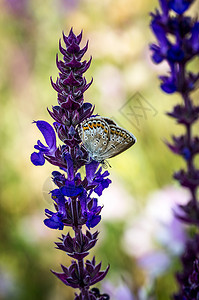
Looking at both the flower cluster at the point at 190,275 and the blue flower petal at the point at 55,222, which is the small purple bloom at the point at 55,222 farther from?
the flower cluster at the point at 190,275

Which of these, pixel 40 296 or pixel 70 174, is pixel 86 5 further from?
pixel 70 174

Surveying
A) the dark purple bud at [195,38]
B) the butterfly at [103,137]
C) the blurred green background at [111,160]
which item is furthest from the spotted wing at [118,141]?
the blurred green background at [111,160]

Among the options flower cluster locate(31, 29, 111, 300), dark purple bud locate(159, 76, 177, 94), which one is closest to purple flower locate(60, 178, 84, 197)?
flower cluster locate(31, 29, 111, 300)

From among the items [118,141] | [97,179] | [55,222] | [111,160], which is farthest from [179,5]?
[111,160]

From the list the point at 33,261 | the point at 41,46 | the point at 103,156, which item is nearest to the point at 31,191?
the point at 33,261

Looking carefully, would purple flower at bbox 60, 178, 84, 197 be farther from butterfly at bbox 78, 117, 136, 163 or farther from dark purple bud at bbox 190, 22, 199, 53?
dark purple bud at bbox 190, 22, 199, 53

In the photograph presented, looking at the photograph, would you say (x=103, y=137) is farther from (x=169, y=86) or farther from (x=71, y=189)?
(x=169, y=86)
